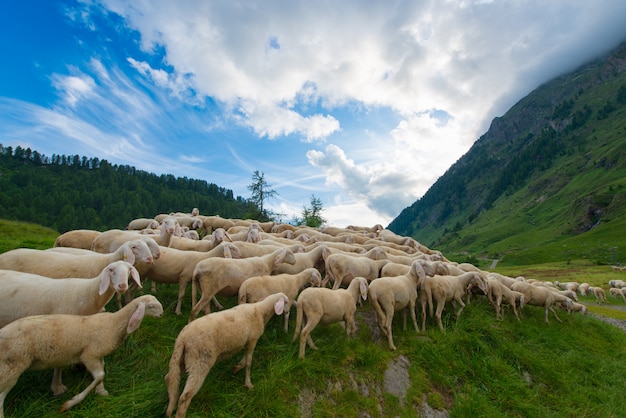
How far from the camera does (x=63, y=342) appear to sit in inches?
211

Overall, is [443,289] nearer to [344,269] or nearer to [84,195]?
[344,269]

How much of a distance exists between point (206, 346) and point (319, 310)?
334 centimetres

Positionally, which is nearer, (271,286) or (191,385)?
(191,385)

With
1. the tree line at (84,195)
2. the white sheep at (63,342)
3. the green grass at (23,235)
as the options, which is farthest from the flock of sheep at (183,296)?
the tree line at (84,195)

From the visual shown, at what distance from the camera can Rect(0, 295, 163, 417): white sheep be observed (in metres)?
4.85

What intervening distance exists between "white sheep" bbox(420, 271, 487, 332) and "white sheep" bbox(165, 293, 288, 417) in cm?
665

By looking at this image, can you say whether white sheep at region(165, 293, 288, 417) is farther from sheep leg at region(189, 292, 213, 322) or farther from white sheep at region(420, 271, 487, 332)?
white sheep at region(420, 271, 487, 332)

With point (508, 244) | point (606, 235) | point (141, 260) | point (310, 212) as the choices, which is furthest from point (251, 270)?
point (508, 244)

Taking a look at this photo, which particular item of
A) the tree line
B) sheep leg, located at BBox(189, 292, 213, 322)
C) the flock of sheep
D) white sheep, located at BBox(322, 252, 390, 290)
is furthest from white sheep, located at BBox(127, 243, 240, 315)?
the tree line

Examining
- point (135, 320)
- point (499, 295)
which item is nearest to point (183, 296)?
point (135, 320)

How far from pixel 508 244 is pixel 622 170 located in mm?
56060

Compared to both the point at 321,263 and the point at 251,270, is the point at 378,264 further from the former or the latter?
the point at 251,270

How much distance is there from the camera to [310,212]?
51344 mm

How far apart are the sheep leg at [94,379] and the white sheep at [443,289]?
9.23m
